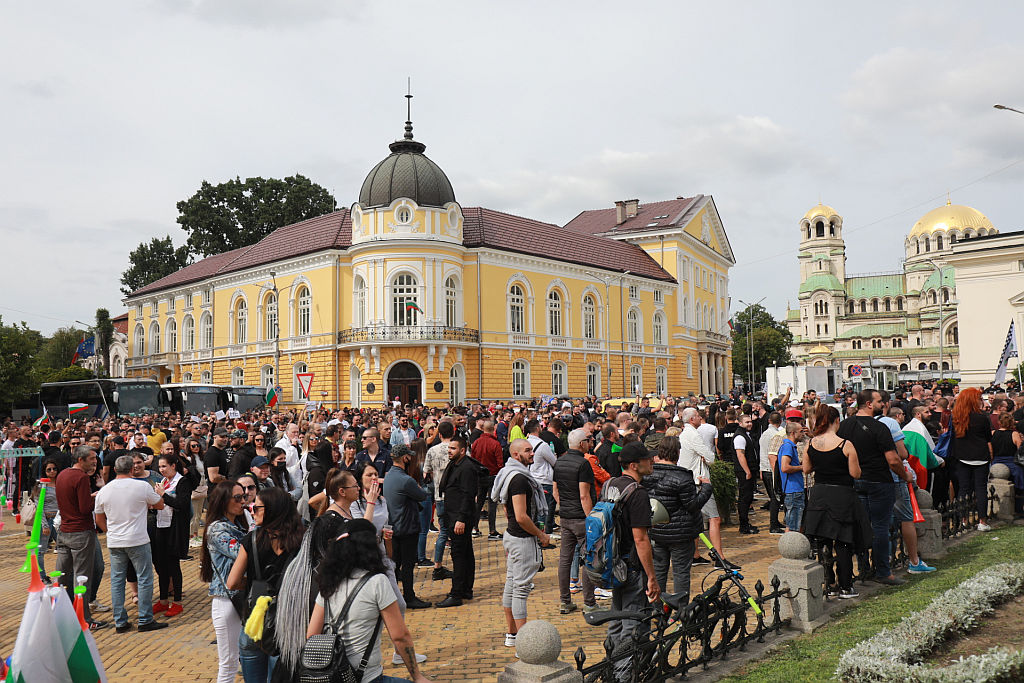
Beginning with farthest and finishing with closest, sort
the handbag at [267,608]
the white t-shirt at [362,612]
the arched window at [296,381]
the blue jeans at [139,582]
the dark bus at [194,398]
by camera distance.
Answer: the arched window at [296,381]
the dark bus at [194,398]
the blue jeans at [139,582]
the handbag at [267,608]
the white t-shirt at [362,612]

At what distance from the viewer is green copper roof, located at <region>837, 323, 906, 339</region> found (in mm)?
114188

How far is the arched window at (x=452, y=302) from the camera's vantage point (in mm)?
38469

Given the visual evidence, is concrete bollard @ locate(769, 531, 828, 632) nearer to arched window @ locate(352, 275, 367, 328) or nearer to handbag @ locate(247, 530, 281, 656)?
handbag @ locate(247, 530, 281, 656)

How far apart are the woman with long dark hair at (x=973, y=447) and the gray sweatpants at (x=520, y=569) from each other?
7.34 m

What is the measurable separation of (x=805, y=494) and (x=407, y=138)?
114 feet

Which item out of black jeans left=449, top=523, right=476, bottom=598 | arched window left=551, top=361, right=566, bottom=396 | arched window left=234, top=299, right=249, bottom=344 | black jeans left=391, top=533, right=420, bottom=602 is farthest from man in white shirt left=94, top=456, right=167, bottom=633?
arched window left=234, top=299, right=249, bottom=344

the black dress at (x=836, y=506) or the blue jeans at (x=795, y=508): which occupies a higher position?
the black dress at (x=836, y=506)

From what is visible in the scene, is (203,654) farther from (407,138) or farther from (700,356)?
(700,356)

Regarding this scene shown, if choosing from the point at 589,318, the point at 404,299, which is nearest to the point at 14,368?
the point at 404,299

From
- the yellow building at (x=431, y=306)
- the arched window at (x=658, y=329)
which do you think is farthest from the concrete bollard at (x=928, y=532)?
the arched window at (x=658, y=329)

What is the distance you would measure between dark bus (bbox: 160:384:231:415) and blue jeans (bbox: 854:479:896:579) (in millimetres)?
31689

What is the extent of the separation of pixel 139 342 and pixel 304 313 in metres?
22.5

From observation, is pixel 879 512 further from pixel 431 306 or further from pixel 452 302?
pixel 452 302

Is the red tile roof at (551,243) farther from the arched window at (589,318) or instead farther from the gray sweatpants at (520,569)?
the gray sweatpants at (520,569)
